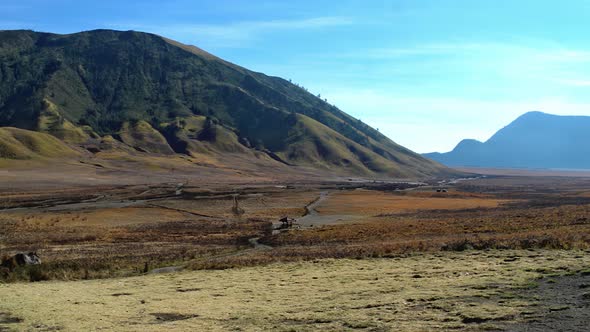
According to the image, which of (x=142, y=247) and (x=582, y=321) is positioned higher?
(x=582, y=321)

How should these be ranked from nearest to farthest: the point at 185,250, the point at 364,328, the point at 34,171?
1. the point at 364,328
2. the point at 185,250
3. the point at 34,171

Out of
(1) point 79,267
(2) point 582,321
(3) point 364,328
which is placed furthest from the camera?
(1) point 79,267

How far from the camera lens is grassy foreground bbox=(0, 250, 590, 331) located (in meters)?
18.7

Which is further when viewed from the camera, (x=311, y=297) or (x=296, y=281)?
(x=296, y=281)

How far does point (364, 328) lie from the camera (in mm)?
17422

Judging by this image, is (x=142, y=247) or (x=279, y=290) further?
(x=142, y=247)

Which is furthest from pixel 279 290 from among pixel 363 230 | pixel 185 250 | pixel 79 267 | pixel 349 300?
pixel 363 230

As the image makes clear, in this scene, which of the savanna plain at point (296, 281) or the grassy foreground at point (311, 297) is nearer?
the grassy foreground at point (311, 297)

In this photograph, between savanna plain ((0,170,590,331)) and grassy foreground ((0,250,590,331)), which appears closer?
grassy foreground ((0,250,590,331))

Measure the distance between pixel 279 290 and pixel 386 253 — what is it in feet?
47.6

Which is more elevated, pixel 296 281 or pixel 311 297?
pixel 311 297

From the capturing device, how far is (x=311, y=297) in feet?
78.6

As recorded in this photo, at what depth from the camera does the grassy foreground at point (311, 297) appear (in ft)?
61.3

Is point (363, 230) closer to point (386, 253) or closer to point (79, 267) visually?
point (386, 253)
